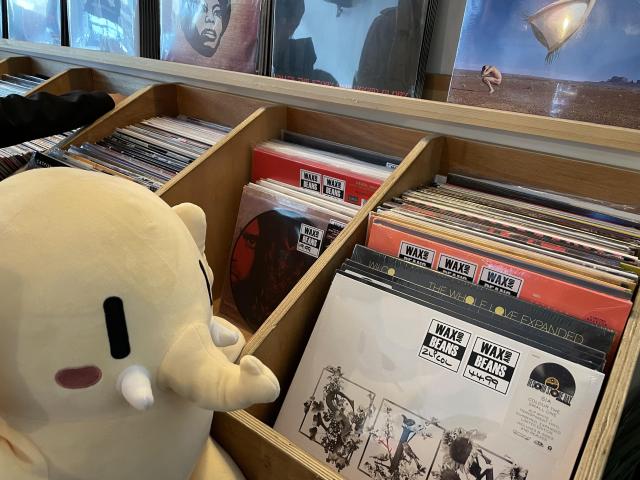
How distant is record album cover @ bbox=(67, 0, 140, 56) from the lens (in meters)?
1.91

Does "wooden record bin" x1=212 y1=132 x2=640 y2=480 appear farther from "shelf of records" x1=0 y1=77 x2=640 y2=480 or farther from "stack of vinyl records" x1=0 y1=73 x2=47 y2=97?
"stack of vinyl records" x1=0 y1=73 x2=47 y2=97

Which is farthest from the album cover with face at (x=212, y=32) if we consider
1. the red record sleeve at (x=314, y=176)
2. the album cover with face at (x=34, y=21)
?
the album cover with face at (x=34, y=21)

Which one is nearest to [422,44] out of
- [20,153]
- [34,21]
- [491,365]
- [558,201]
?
[558,201]

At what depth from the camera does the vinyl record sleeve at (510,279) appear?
0.77 metres

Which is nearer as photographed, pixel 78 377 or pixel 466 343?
pixel 78 377

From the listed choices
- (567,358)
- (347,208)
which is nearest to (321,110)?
(347,208)

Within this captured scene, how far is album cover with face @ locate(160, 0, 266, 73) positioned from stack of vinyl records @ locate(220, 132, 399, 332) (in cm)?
38

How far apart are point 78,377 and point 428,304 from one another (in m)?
0.56

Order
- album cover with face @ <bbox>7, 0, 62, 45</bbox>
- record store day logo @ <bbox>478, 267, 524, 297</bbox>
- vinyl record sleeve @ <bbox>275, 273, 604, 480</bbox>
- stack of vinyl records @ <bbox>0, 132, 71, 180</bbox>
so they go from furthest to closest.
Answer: album cover with face @ <bbox>7, 0, 62, 45</bbox>, stack of vinyl records @ <bbox>0, 132, 71, 180</bbox>, record store day logo @ <bbox>478, 267, 524, 297</bbox>, vinyl record sleeve @ <bbox>275, 273, 604, 480</bbox>

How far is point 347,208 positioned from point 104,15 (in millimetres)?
1539

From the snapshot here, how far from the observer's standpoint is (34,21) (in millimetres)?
2279

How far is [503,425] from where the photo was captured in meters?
0.75

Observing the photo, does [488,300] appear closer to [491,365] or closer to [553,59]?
[491,365]

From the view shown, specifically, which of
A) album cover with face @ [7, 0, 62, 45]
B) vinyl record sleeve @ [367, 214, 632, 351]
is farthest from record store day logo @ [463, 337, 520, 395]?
album cover with face @ [7, 0, 62, 45]
